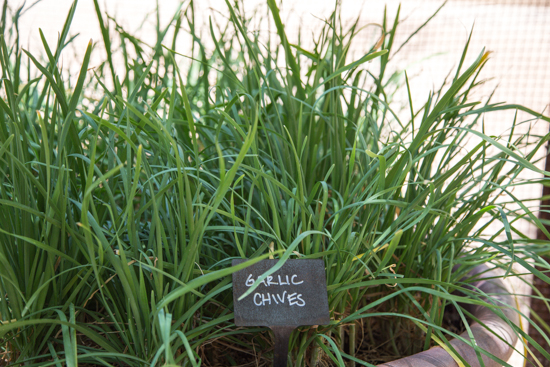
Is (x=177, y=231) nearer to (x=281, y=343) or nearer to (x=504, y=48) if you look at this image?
(x=281, y=343)

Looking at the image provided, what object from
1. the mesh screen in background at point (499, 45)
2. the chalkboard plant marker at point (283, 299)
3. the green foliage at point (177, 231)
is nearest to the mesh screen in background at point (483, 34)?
the mesh screen in background at point (499, 45)

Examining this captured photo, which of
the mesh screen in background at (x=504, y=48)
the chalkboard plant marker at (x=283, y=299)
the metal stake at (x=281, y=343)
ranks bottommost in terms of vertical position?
the metal stake at (x=281, y=343)

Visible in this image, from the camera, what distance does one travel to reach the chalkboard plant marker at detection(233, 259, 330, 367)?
0.32 meters

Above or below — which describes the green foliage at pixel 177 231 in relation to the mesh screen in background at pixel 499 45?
below

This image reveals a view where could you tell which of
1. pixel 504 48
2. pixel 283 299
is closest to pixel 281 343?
pixel 283 299

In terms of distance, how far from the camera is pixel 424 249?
462 mm

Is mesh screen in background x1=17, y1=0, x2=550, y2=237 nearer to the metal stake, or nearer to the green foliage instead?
the green foliage

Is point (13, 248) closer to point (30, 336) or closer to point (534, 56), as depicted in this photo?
point (30, 336)

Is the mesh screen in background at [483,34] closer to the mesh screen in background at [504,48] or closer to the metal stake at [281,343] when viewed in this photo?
the mesh screen in background at [504,48]

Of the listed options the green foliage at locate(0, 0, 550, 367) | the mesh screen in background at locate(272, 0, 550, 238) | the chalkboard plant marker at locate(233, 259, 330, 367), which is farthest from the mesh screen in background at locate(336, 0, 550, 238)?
the chalkboard plant marker at locate(233, 259, 330, 367)

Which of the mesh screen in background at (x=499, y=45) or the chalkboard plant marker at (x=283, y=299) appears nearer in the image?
the chalkboard plant marker at (x=283, y=299)

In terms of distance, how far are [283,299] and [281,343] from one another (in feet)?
0.11

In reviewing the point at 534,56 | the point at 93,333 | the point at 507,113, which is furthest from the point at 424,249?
the point at 534,56

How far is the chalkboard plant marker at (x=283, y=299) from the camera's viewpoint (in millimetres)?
320
